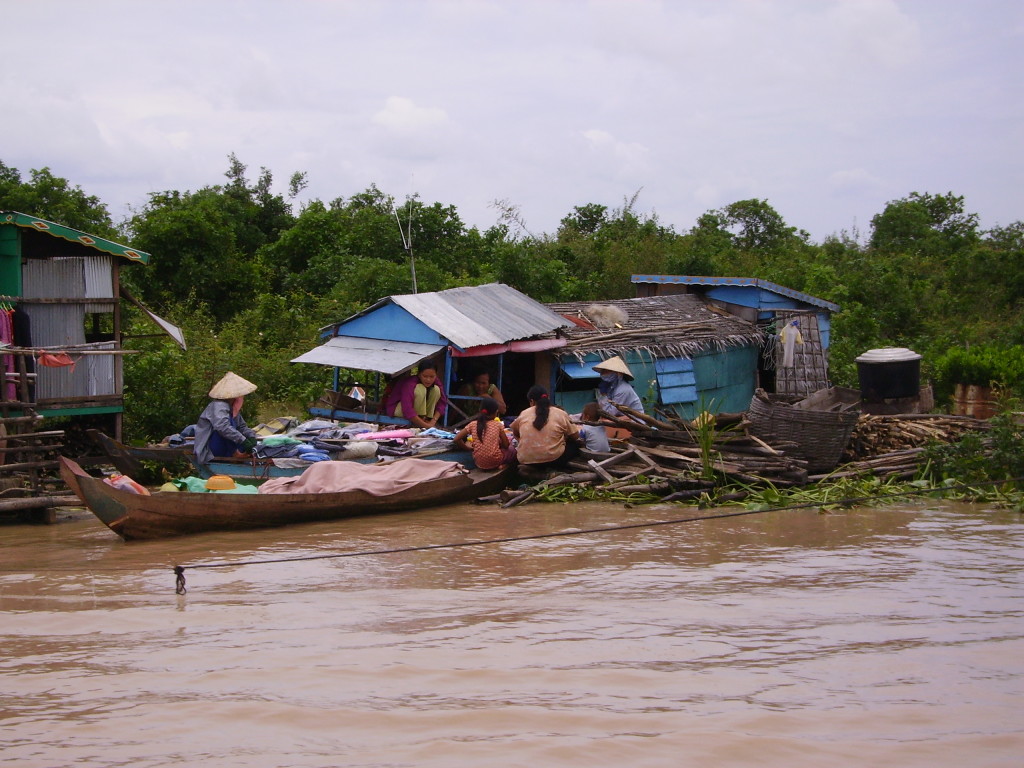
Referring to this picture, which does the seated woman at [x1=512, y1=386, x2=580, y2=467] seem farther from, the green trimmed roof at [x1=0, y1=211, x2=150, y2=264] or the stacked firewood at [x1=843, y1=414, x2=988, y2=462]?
the green trimmed roof at [x1=0, y1=211, x2=150, y2=264]

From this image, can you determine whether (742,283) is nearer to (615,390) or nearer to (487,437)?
(615,390)

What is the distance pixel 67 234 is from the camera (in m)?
12.0

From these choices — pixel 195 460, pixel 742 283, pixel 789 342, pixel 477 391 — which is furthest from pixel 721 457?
pixel 742 283

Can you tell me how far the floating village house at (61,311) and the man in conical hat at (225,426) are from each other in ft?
5.52

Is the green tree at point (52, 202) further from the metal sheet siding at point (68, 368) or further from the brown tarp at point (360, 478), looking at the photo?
the brown tarp at point (360, 478)

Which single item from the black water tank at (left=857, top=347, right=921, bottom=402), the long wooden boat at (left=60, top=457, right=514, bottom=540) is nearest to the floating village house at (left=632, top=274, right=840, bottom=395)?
the black water tank at (left=857, top=347, right=921, bottom=402)

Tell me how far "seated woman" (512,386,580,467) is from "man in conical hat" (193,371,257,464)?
286 cm

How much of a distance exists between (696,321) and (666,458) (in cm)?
→ 568

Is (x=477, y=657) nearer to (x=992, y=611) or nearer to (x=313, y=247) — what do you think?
(x=992, y=611)

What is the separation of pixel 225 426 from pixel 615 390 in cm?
451

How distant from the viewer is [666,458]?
1124cm

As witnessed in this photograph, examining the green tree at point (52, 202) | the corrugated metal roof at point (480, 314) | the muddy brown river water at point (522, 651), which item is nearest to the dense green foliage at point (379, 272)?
the green tree at point (52, 202)

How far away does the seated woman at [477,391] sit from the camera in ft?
43.2

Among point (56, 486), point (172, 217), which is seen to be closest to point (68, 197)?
point (172, 217)
